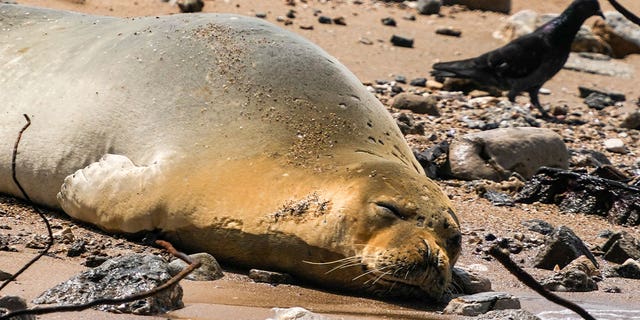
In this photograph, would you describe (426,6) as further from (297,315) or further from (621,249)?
(297,315)

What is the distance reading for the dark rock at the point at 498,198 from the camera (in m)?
5.67

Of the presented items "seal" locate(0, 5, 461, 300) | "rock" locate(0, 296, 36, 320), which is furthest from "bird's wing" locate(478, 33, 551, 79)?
"rock" locate(0, 296, 36, 320)

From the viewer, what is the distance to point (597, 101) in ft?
31.9

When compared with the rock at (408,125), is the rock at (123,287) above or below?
above

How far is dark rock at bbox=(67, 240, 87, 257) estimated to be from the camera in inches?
153

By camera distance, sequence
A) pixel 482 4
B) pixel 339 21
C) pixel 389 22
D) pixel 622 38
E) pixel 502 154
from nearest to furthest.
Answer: pixel 502 154
pixel 339 21
pixel 389 22
pixel 622 38
pixel 482 4

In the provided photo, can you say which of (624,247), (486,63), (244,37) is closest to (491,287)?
(624,247)

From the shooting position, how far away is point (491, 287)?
13.0 feet

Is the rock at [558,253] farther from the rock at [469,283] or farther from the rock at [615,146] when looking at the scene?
the rock at [615,146]

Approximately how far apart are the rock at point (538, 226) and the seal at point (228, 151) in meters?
0.87

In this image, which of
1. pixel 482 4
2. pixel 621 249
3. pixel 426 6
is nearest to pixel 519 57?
pixel 426 6

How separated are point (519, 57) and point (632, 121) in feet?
5.38

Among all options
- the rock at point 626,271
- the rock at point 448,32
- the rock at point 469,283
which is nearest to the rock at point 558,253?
the rock at point 626,271

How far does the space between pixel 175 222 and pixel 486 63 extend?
6.40 meters
